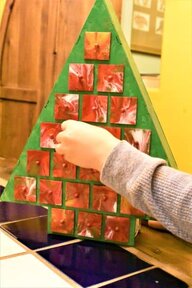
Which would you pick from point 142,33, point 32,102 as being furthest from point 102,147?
point 32,102

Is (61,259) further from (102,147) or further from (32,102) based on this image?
(32,102)

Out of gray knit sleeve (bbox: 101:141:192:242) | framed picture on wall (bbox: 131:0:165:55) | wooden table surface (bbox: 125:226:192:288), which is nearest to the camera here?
gray knit sleeve (bbox: 101:141:192:242)

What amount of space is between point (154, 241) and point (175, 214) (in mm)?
422

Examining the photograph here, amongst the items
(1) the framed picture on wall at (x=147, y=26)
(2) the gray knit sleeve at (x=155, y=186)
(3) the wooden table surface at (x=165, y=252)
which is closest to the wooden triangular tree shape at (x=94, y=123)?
(3) the wooden table surface at (x=165, y=252)

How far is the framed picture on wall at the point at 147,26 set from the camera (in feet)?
3.87

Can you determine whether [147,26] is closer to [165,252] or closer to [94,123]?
[94,123]

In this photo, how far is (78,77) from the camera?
29.5 inches

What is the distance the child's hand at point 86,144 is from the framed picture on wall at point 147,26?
0.66 m

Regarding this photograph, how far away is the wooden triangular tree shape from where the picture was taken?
0.71 m

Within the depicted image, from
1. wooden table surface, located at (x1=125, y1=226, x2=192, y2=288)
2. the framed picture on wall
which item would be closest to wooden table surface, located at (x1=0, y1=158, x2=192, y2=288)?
wooden table surface, located at (x1=125, y1=226, x2=192, y2=288)

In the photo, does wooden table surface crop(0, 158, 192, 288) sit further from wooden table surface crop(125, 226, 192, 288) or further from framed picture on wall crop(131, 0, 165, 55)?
framed picture on wall crop(131, 0, 165, 55)

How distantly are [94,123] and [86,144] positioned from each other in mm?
189

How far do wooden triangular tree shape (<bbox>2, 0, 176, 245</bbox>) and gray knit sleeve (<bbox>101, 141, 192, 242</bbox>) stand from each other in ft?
0.72

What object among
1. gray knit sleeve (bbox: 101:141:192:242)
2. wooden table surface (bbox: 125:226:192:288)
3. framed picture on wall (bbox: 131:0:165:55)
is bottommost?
wooden table surface (bbox: 125:226:192:288)
